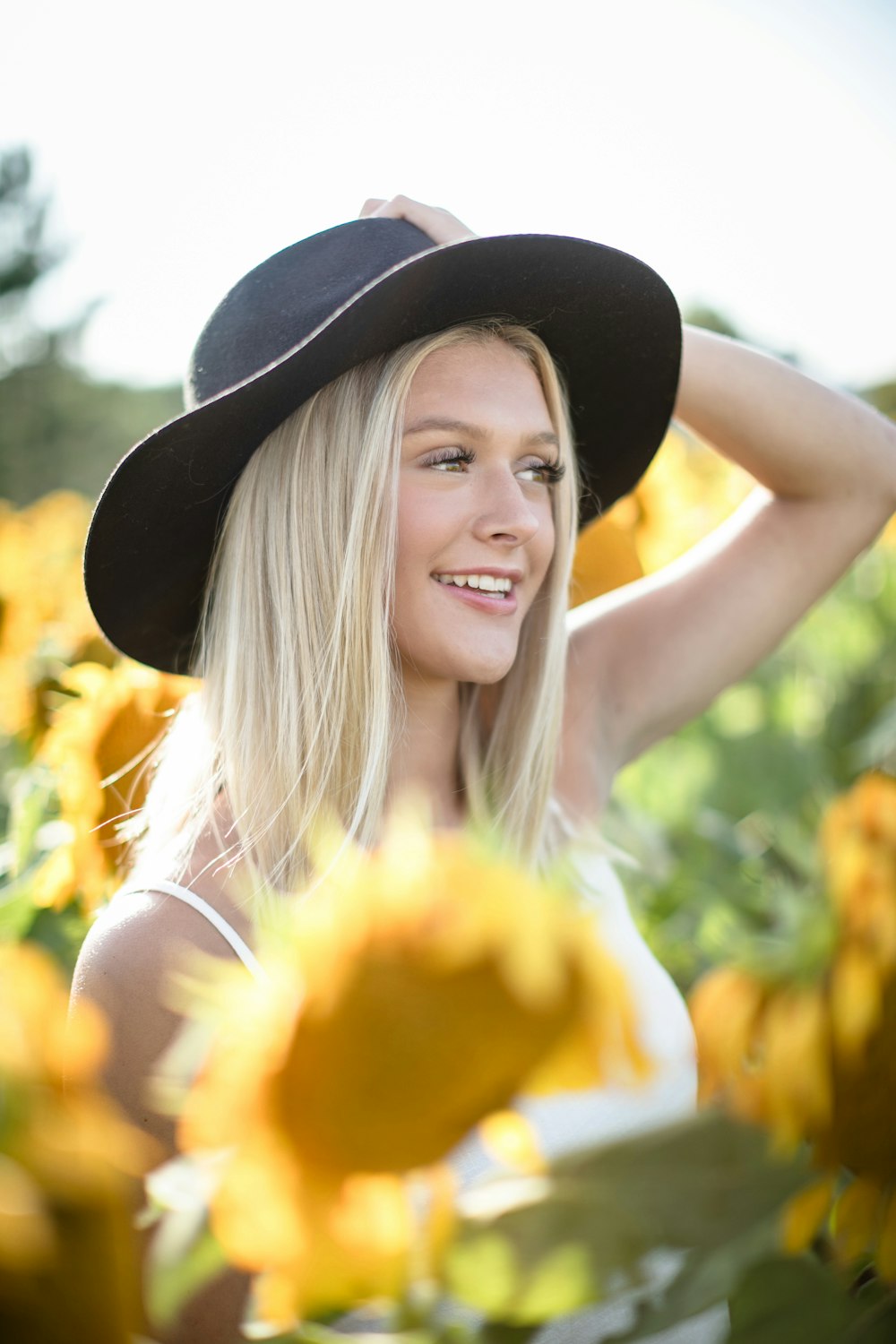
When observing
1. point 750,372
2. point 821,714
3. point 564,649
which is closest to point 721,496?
point 821,714

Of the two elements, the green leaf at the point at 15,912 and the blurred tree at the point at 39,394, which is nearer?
the green leaf at the point at 15,912

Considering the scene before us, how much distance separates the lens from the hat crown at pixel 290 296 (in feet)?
4.04

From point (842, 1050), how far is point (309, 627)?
1028 mm

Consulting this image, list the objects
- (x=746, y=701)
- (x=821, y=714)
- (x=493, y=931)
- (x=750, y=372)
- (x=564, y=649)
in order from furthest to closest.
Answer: (x=746, y=701), (x=821, y=714), (x=750, y=372), (x=564, y=649), (x=493, y=931)

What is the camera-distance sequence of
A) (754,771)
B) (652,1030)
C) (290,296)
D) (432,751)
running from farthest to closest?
1. (754,771)
2. (432,751)
3. (290,296)
4. (652,1030)

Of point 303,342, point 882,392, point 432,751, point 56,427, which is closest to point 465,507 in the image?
point 303,342

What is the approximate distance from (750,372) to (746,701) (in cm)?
182

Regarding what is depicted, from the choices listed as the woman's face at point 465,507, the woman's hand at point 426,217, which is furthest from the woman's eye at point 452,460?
the woman's hand at point 426,217

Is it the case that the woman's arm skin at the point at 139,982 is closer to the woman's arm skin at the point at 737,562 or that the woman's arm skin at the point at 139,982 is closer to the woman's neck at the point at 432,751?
the woman's neck at the point at 432,751

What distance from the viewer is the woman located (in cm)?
119

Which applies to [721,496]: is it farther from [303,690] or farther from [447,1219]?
[447,1219]

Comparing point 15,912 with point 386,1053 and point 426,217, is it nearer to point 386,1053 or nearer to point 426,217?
point 426,217

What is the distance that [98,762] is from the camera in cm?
150

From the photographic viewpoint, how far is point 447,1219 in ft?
0.97
